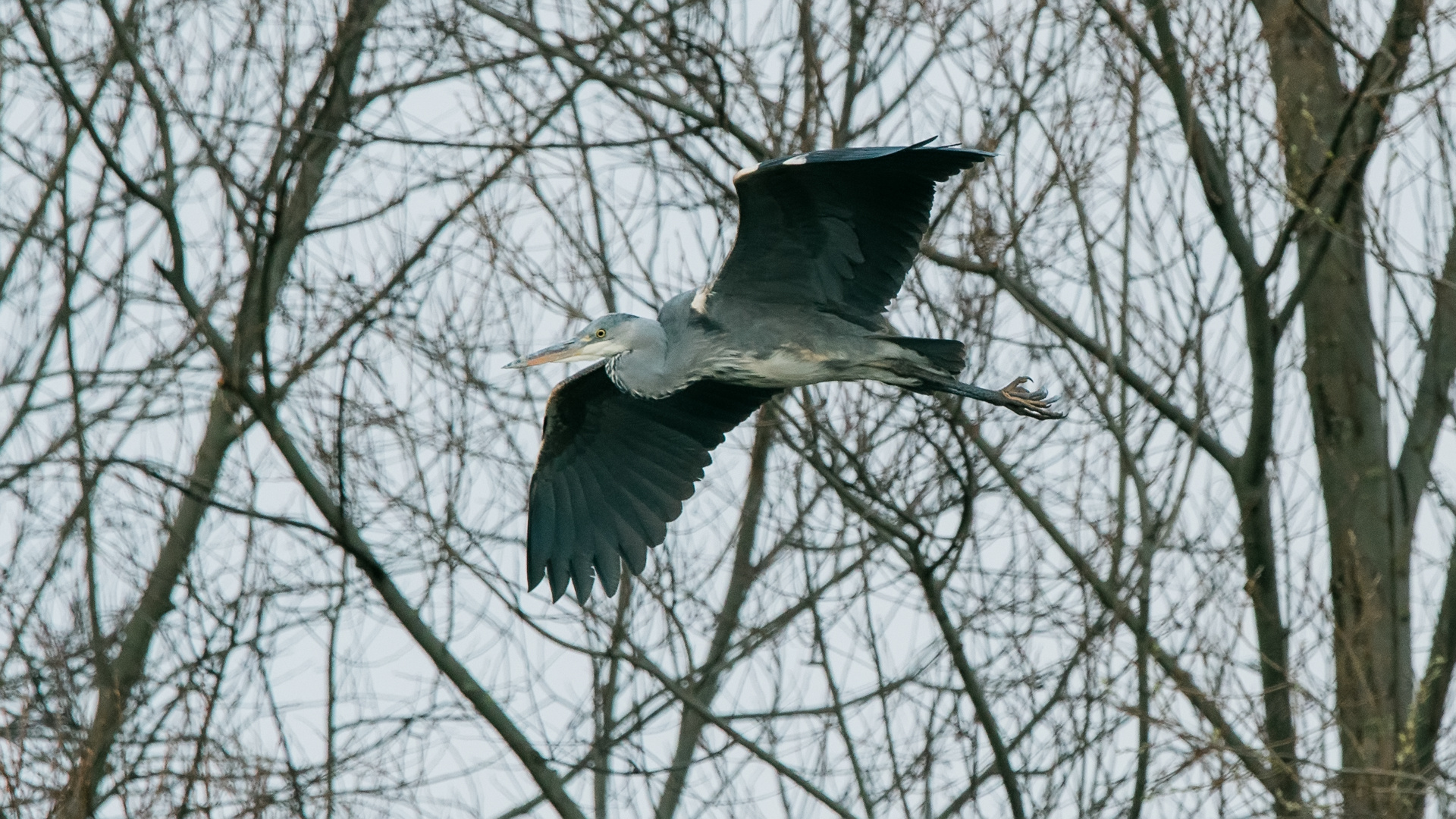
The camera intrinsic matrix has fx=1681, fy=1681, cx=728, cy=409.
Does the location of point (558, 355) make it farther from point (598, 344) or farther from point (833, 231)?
point (833, 231)

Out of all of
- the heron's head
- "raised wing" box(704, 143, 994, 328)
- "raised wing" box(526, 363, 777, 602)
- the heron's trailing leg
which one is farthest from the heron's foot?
the heron's head

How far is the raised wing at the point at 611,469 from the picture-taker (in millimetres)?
6039

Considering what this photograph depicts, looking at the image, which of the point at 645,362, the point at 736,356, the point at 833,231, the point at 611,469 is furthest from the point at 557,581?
the point at 833,231

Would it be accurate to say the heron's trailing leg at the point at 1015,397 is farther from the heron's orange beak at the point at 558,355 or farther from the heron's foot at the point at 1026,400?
the heron's orange beak at the point at 558,355

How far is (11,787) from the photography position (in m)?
5.27

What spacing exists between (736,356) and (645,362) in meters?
0.32

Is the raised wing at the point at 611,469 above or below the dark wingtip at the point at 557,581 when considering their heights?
above

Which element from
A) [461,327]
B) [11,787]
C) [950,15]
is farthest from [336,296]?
[950,15]

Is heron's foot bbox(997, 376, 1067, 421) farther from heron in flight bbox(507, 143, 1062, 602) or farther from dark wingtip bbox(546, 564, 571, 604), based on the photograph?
dark wingtip bbox(546, 564, 571, 604)

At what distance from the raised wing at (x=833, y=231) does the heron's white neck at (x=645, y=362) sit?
23 centimetres

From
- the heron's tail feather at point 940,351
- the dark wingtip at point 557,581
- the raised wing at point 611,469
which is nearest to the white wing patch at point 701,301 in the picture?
the raised wing at point 611,469

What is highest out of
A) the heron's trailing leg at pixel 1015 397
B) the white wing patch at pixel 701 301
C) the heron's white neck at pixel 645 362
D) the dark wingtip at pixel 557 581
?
the white wing patch at pixel 701 301

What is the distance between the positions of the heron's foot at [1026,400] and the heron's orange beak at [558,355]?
1.46 meters

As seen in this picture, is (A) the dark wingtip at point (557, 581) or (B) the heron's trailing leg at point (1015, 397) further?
(A) the dark wingtip at point (557, 581)
